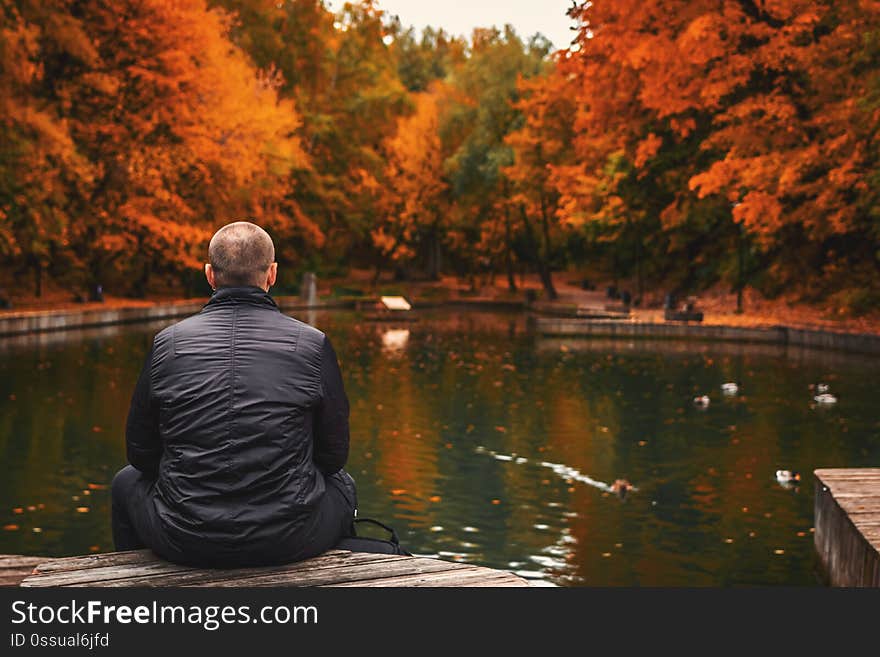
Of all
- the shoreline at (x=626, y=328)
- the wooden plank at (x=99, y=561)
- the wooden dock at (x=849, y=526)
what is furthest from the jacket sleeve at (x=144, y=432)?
the shoreline at (x=626, y=328)

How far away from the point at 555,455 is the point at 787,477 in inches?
108

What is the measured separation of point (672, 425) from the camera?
16.8 metres

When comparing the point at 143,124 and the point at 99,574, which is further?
the point at 143,124

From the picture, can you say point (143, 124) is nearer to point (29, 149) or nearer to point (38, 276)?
point (38, 276)

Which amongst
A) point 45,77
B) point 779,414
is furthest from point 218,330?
point 45,77

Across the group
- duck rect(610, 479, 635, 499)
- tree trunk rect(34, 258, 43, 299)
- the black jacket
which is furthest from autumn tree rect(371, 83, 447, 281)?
the black jacket

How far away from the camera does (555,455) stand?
14320mm

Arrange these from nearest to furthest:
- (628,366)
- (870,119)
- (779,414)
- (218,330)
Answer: (218,330)
(779,414)
(628,366)
(870,119)

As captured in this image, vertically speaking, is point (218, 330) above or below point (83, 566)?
above

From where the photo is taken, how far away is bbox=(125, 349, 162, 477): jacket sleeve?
4.90 m

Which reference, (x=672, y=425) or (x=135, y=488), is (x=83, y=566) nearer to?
(x=135, y=488)

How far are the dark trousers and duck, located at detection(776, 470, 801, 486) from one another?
27.0ft

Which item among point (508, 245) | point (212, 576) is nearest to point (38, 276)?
point (508, 245)

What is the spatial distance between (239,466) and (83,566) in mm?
786
